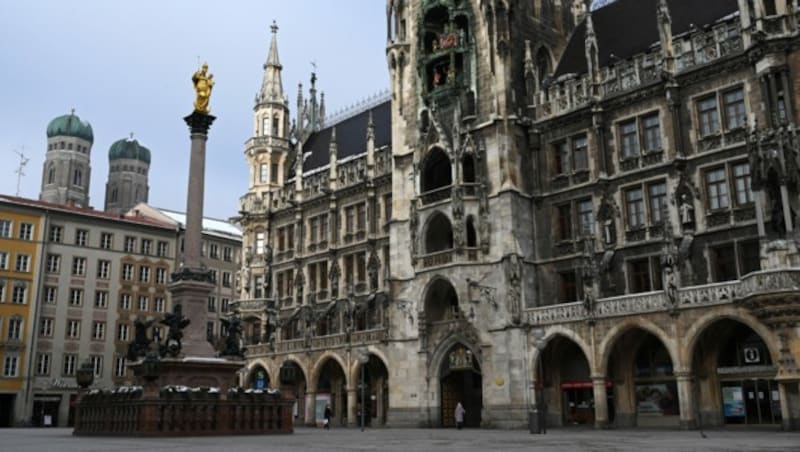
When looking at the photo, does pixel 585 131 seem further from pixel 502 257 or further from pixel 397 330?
pixel 397 330

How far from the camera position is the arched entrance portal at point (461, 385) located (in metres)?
41.4

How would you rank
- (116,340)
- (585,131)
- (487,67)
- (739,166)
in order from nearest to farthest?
(739,166) → (585,131) → (487,67) → (116,340)

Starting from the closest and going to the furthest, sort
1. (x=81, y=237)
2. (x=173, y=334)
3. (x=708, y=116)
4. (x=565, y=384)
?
(x=173, y=334), (x=708, y=116), (x=565, y=384), (x=81, y=237)

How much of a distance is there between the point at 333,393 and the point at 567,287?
19.7 meters

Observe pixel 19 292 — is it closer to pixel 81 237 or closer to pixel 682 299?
pixel 81 237

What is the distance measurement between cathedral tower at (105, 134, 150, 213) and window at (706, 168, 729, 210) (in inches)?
5144

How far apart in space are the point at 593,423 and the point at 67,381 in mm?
42945

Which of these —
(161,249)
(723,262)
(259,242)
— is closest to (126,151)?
(161,249)

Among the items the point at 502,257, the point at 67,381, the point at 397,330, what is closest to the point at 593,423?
the point at 502,257

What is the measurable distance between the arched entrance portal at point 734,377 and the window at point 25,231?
51.1 meters

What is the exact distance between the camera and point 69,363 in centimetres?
6284

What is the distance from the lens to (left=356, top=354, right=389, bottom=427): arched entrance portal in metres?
49.3

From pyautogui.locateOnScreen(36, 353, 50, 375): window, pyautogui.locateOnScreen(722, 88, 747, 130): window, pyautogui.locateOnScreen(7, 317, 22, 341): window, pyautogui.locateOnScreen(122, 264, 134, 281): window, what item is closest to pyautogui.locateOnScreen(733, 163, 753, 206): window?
pyautogui.locateOnScreen(722, 88, 747, 130): window

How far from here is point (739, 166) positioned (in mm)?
34781
